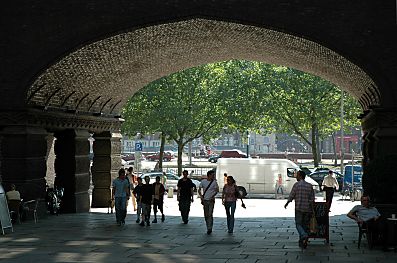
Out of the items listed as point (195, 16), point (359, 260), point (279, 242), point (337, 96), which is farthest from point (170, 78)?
point (359, 260)

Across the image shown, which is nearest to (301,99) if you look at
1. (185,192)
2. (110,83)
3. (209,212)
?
(110,83)

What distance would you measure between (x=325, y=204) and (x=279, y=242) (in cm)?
157

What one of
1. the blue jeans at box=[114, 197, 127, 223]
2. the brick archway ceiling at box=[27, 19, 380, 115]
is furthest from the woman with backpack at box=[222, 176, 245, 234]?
the brick archway ceiling at box=[27, 19, 380, 115]

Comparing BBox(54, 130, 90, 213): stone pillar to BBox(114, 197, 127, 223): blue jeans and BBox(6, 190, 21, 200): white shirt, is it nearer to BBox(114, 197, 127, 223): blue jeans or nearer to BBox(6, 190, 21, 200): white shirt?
BBox(114, 197, 127, 223): blue jeans

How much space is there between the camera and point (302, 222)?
1881cm

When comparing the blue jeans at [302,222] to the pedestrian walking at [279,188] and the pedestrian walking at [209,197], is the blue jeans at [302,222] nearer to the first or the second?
the pedestrian walking at [209,197]

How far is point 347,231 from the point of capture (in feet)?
76.4

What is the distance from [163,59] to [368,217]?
14.4 meters

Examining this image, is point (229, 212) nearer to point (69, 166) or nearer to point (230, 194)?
point (230, 194)

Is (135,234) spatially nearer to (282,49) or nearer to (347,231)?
(347,231)

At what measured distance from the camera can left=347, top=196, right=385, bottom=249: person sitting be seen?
18.0m

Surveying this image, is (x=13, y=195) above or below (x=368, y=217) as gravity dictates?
above

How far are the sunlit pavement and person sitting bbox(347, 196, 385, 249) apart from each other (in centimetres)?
49

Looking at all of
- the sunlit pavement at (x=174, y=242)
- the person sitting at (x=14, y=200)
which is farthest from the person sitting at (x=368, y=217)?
the person sitting at (x=14, y=200)
